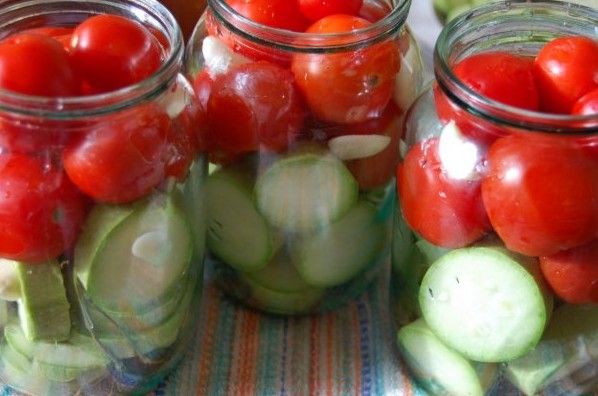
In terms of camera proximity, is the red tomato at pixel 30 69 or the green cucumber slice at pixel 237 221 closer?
the red tomato at pixel 30 69

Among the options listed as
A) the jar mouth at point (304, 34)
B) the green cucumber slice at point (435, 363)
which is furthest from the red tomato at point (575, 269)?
the jar mouth at point (304, 34)

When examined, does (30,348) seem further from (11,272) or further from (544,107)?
(544,107)

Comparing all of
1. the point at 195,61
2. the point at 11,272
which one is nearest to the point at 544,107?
the point at 195,61

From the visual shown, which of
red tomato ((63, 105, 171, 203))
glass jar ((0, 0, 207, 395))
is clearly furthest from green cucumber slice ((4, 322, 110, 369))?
red tomato ((63, 105, 171, 203))

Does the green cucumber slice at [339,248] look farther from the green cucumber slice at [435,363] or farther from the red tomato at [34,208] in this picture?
the red tomato at [34,208]

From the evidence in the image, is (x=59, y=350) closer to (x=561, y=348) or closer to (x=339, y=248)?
(x=339, y=248)

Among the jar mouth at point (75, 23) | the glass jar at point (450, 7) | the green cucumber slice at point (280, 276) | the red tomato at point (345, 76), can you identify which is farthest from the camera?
the glass jar at point (450, 7)

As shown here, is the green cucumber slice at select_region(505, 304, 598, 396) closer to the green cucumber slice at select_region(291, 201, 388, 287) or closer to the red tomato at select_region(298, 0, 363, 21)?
the green cucumber slice at select_region(291, 201, 388, 287)

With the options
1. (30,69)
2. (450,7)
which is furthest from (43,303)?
(450,7)
